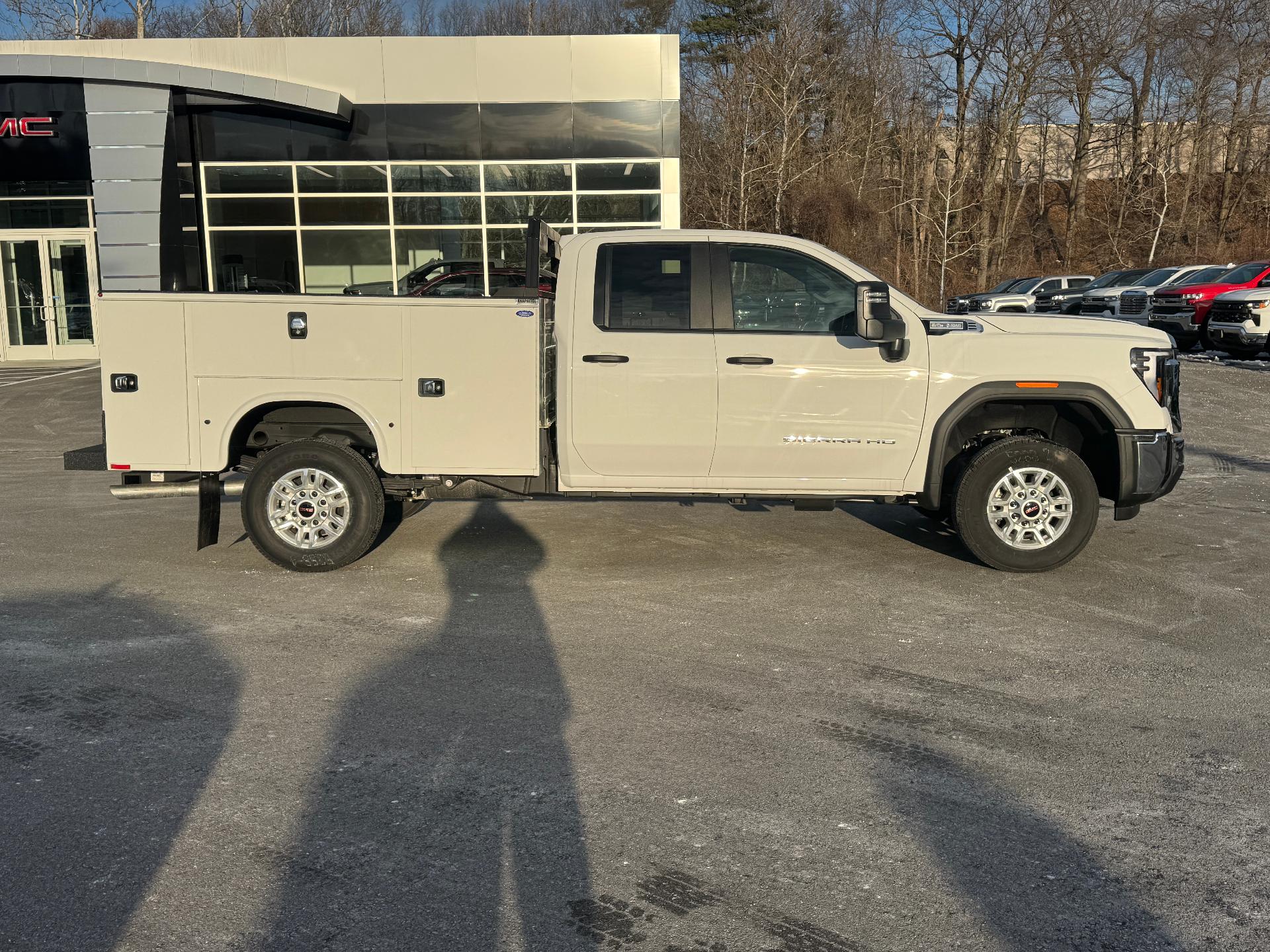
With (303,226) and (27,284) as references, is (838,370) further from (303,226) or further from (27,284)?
(27,284)

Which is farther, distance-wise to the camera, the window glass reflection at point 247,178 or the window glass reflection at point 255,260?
the window glass reflection at point 255,260

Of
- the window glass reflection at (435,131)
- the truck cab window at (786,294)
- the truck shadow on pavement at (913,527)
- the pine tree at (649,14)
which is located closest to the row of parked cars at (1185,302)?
the window glass reflection at (435,131)

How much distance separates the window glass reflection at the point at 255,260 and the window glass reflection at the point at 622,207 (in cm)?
618

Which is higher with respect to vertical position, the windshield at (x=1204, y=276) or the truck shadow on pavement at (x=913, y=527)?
the windshield at (x=1204, y=276)

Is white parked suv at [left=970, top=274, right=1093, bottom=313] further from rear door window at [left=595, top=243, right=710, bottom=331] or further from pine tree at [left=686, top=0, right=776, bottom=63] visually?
rear door window at [left=595, top=243, right=710, bottom=331]

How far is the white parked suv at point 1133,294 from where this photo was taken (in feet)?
86.9

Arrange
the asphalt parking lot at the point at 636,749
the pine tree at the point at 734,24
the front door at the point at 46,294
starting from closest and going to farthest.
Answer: the asphalt parking lot at the point at 636,749 → the front door at the point at 46,294 → the pine tree at the point at 734,24

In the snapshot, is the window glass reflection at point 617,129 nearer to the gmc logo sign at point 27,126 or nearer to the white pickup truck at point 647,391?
the gmc logo sign at point 27,126

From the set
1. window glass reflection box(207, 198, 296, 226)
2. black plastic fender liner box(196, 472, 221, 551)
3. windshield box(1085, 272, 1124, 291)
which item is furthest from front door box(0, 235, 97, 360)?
windshield box(1085, 272, 1124, 291)

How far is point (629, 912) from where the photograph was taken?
10.9 ft

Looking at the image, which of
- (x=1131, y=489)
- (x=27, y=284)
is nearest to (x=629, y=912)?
(x=1131, y=489)

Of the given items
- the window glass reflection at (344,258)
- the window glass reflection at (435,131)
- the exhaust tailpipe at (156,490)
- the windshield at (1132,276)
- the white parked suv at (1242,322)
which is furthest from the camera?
the windshield at (1132,276)

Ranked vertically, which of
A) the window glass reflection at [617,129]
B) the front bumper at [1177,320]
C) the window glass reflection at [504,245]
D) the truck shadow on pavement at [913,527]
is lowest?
the truck shadow on pavement at [913,527]

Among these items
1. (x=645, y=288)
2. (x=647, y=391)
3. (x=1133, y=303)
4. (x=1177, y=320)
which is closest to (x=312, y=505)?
(x=647, y=391)
